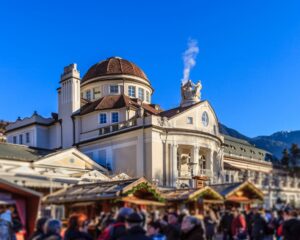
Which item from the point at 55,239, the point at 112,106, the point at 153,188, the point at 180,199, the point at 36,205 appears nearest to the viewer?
the point at 55,239

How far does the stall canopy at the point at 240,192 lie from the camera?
31.3 meters

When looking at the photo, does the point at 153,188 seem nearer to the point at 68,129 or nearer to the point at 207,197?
the point at 207,197

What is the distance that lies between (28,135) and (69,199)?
3568 centimetres

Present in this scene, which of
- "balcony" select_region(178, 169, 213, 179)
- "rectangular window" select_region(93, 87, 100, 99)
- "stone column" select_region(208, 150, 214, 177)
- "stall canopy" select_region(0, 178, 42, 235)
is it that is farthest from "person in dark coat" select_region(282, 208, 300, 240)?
"rectangular window" select_region(93, 87, 100, 99)

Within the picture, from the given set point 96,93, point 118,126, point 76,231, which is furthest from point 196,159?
point 76,231

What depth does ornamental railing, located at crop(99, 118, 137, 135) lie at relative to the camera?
49.0 meters

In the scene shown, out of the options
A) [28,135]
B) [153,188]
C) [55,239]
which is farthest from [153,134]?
[55,239]

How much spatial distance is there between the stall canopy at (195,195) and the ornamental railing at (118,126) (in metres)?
18.7

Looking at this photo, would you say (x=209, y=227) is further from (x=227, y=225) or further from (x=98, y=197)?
(x=98, y=197)

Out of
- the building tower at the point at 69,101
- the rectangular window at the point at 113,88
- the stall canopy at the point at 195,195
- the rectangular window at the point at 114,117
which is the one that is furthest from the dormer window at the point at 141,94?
the stall canopy at the point at 195,195

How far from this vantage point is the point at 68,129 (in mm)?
55156

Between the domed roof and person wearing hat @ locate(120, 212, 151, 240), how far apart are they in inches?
2025

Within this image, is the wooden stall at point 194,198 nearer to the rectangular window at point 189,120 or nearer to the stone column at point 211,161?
the rectangular window at point 189,120

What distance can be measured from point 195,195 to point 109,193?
6579 mm
